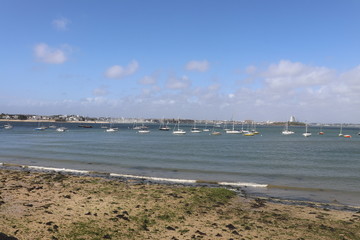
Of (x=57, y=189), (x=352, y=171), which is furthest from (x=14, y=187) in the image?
(x=352, y=171)

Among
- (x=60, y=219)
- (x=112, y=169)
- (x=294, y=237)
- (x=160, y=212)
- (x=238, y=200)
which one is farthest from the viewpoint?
(x=112, y=169)

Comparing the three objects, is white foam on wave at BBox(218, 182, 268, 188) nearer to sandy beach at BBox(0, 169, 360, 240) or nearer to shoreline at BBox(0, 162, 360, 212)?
shoreline at BBox(0, 162, 360, 212)

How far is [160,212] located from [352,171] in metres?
32.3

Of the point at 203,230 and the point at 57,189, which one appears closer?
the point at 203,230

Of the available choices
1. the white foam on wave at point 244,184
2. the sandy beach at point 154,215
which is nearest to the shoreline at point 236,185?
the white foam on wave at point 244,184

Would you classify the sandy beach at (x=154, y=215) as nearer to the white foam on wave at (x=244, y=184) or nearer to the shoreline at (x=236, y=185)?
the shoreline at (x=236, y=185)

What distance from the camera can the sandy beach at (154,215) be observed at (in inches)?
524

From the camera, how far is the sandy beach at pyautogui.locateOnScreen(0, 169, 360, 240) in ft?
43.7

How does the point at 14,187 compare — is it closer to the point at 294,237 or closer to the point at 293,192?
the point at 294,237

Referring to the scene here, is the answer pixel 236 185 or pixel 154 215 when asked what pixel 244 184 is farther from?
pixel 154 215

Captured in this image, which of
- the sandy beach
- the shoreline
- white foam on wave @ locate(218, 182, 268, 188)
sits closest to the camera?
the sandy beach

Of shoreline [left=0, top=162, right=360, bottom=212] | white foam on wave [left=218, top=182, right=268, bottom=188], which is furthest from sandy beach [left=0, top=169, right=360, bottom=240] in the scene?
white foam on wave [left=218, top=182, right=268, bottom=188]

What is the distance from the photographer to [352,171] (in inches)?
1495

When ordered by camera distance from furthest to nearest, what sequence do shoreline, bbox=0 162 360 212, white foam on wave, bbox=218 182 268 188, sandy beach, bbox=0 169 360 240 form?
1. white foam on wave, bbox=218 182 268 188
2. shoreline, bbox=0 162 360 212
3. sandy beach, bbox=0 169 360 240
